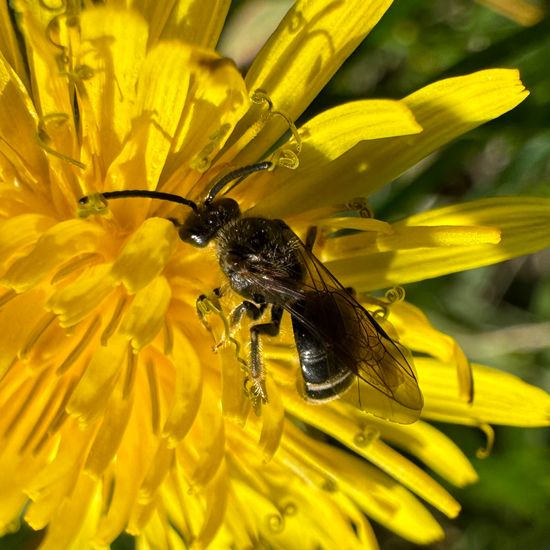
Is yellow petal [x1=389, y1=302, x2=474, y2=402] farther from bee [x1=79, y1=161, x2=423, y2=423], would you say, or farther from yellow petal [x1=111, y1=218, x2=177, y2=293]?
yellow petal [x1=111, y1=218, x2=177, y2=293]

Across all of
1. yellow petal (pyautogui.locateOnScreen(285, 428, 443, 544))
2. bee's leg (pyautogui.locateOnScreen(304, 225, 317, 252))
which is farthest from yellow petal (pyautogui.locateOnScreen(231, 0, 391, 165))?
yellow petal (pyautogui.locateOnScreen(285, 428, 443, 544))

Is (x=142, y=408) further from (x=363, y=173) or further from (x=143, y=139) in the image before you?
(x=363, y=173)

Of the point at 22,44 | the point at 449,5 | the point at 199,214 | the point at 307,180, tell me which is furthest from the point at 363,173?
the point at 449,5

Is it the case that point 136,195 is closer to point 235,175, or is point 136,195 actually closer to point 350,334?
point 235,175

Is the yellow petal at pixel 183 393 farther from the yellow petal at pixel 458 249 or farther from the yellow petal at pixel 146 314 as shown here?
the yellow petal at pixel 458 249

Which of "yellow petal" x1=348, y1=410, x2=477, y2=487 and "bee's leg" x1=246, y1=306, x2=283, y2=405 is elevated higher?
"bee's leg" x1=246, y1=306, x2=283, y2=405

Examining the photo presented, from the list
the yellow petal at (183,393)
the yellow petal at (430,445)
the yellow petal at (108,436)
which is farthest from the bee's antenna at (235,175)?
the yellow petal at (430,445)

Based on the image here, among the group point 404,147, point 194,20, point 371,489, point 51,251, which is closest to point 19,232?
point 51,251
